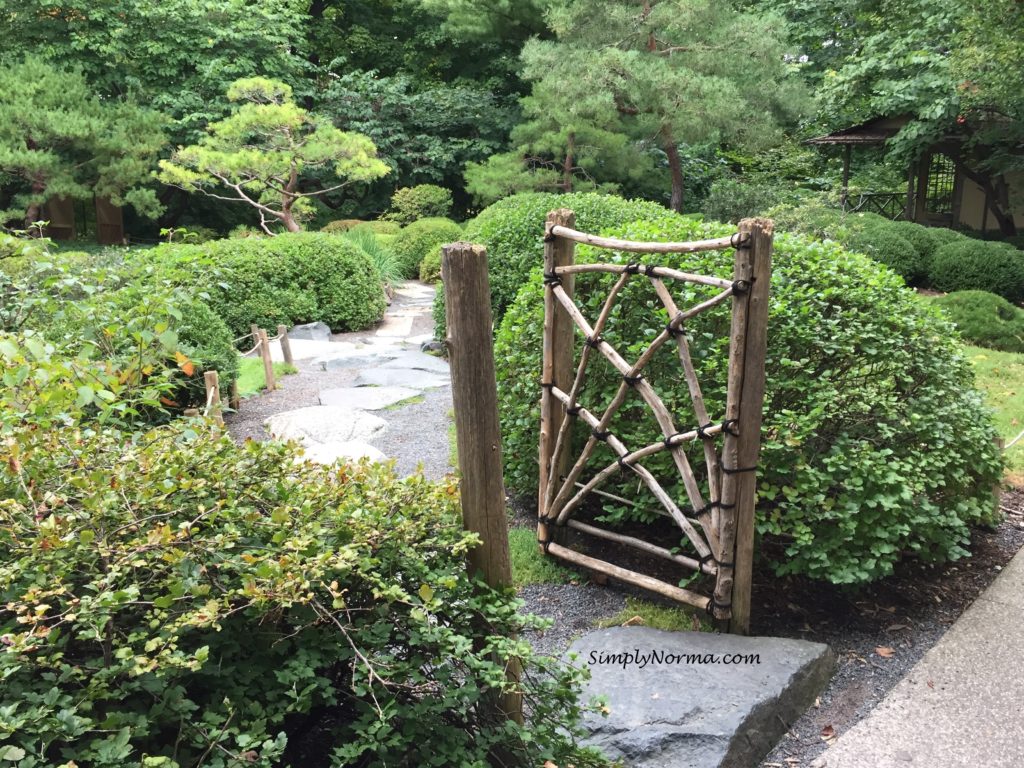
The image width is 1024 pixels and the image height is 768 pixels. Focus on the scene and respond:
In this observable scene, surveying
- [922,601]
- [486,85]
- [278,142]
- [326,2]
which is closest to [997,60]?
[922,601]

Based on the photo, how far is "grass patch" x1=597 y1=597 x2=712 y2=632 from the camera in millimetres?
3307

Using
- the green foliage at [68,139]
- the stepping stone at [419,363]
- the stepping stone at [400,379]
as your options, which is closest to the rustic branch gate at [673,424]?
the stepping stone at [400,379]

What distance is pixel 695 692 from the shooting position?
2.74 meters

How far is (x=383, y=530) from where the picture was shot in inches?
80.4

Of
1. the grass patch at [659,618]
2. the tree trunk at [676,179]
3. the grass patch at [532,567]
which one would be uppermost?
the tree trunk at [676,179]

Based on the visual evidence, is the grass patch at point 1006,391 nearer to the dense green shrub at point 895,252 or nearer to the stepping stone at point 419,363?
the dense green shrub at point 895,252

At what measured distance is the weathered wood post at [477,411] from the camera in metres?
2.11

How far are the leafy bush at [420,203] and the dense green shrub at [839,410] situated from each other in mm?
14616

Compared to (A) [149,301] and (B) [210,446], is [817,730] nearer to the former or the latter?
(B) [210,446]

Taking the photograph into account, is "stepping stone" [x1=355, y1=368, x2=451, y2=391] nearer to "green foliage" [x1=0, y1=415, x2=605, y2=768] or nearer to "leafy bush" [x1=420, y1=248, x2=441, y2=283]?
"green foliage" [x1=0, y1=415, x2=605, y2=768]

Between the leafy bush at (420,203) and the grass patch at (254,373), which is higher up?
the leafy bush at (420,203)

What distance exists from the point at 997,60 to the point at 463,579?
1085cm

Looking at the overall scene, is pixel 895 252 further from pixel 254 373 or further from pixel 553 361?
pixel 553 361

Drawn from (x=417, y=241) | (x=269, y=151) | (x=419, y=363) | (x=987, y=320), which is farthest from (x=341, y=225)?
(x=987, y=320)
